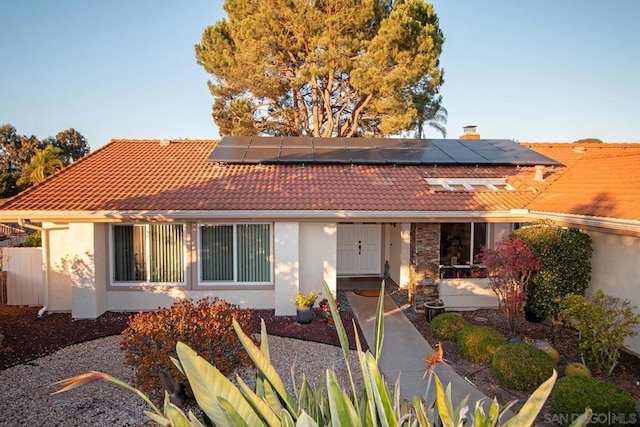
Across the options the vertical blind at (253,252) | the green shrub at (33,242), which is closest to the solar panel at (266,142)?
the vertical blind at (253,252)

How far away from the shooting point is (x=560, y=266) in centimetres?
928

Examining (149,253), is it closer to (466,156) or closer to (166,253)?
(166,253)

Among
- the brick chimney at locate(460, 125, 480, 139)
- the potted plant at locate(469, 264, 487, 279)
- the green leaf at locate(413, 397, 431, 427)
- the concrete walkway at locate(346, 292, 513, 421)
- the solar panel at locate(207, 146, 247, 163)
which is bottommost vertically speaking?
the concrete walkway at locate(346, 292, 513, 421)

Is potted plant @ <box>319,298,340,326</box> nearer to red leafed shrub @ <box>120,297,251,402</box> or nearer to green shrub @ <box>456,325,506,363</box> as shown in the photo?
green shrub @ <box>456,325,506,363</box>

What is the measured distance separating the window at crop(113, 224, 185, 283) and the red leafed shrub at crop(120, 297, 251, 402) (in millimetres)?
5428

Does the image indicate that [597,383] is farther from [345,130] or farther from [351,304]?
[345,130]

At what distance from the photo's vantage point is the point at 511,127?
2400 centimetres

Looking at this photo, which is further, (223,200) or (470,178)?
(470,178)

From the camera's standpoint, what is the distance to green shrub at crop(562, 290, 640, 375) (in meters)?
7.14

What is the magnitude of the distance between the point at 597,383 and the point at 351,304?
23.1ft

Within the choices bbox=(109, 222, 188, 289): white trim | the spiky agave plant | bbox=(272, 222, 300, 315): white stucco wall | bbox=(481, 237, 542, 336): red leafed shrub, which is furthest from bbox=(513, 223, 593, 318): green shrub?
bbox=(109, 222, 188, 289): white trim

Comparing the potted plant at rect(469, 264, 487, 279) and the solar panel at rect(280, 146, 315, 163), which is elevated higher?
the solar panel at rect(280, 146, 315, 163)

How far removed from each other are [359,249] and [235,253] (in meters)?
6.03

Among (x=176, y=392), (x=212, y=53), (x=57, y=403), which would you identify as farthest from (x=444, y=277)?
(x=212, y=53)
